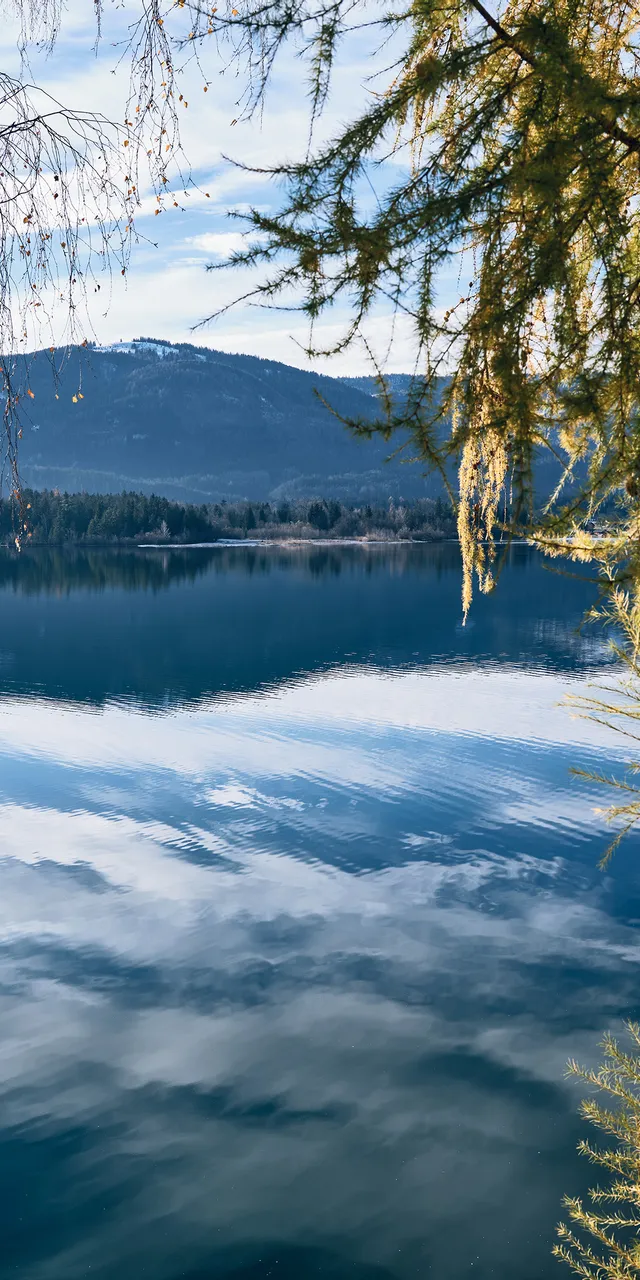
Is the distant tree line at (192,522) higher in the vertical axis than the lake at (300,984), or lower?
higher

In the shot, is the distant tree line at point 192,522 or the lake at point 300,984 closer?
the lake at point 300,984

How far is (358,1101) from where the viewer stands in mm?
7117

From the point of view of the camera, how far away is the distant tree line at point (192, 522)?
293 feet

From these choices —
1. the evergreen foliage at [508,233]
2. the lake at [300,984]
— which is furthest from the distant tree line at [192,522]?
the evergreen foliage at [508,233]

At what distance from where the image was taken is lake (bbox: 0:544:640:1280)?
6094 millimetres

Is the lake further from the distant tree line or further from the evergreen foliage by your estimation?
the distant tree line

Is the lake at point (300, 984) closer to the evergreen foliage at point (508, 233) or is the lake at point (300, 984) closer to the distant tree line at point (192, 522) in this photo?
the evergreen foliage at point (508, 233)

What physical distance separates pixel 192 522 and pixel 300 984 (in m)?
91.7

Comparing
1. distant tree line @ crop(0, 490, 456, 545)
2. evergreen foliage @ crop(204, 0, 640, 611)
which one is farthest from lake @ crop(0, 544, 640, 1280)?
distant tree line @ crop(0, 490, 456, 545)

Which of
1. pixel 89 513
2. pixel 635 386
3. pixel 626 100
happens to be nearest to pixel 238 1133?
pixel 635 386

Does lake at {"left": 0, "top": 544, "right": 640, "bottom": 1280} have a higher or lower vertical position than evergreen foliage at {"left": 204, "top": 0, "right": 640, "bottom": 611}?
lower

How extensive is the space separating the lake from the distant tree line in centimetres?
6848

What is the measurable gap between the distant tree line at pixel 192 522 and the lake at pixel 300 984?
225ft

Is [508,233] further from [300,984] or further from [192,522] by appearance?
[192,522]
